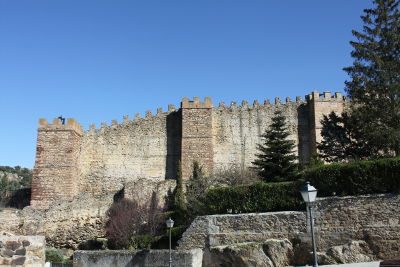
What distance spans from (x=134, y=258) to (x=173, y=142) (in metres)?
20.0

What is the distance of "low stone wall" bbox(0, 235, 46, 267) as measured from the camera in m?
6.76

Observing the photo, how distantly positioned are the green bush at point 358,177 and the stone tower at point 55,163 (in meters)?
19.7

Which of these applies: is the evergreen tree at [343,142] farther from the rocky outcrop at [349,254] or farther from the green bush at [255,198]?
the rocky outcrop at [349,254]

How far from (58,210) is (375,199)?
68.2ft

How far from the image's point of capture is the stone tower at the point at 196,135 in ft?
117

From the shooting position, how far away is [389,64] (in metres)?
23.5

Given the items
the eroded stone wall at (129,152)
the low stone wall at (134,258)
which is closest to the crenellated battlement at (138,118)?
the eroded stone wall at (129,152)

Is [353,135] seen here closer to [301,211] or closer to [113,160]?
[301,211]

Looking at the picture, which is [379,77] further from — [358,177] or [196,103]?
[196,103]

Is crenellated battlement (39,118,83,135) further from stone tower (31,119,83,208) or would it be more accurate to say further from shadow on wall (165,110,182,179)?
shadow on wall (165,110,182,179)

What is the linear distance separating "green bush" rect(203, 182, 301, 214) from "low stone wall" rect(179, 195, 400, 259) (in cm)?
66

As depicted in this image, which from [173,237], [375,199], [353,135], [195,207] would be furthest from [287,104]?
[375,199]

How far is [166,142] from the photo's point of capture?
37000 millimetres

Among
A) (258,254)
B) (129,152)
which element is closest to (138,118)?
(129,152)
